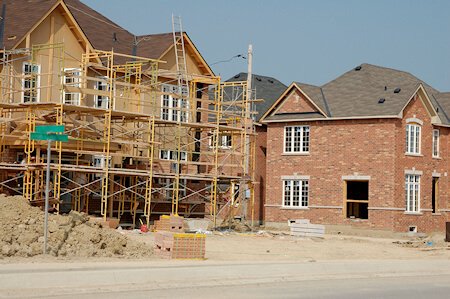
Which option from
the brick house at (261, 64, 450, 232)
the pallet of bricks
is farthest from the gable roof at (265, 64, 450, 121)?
the pallet of bricks

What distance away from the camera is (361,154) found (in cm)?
4681

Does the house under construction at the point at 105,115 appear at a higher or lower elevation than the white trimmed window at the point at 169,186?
higher

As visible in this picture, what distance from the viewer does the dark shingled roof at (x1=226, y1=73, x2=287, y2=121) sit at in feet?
185

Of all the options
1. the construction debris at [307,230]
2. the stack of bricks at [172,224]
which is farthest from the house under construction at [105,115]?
the construction debris at [307,230]

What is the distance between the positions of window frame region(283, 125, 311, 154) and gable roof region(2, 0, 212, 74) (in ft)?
24.2

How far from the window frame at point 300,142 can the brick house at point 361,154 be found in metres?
0.06

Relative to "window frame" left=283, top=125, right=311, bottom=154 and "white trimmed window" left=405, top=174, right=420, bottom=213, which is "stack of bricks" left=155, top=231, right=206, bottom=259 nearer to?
"white trimmed window" left=405, top=174, right=420, bottom=213

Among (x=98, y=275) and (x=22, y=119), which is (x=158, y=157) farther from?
(x=98, y=275)

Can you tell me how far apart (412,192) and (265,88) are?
→ 50.2 feet

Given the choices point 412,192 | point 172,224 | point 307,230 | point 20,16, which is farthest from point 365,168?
point 20,16

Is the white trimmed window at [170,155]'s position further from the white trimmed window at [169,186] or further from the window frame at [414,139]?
the window frame at [414,139]

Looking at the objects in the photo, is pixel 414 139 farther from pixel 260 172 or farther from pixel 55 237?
pixel 55 237

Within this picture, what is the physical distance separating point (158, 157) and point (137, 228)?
14.8 feet

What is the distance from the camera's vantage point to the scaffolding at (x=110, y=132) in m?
35.7
